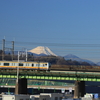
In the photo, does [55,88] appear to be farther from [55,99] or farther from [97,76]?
[55,99]

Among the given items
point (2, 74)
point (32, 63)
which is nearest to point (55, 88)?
point (32, 63)

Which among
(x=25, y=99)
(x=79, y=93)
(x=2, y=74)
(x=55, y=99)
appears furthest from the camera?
(x=2, y=74)

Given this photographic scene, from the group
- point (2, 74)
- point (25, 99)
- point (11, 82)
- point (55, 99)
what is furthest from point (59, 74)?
point (11, 82)

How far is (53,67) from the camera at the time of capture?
14650 cm

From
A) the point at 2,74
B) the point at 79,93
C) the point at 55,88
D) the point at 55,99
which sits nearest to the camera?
the point at 55,99

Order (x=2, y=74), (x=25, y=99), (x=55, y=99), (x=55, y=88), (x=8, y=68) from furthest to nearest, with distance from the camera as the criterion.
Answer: (x=55, y=88)
(x=8, y=68)
(x=2, y=74)
(x=55, y=99)
(x=25, y=99)

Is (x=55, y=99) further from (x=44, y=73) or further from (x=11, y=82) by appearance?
(x=11, y=82)

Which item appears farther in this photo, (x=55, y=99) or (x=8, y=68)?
(x=8, y=68)

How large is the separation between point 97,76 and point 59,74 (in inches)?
388

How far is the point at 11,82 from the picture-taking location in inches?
7126

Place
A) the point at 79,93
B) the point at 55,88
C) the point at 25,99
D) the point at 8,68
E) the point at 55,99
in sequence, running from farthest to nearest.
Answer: the point at 55,88 < the point at 8,68 < the point at 79,93 < the point at 55,99 < the point at 25,99

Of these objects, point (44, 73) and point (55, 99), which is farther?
point (44, 73)

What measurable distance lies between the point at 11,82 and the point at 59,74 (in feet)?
214

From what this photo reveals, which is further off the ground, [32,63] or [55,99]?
[32,63]
